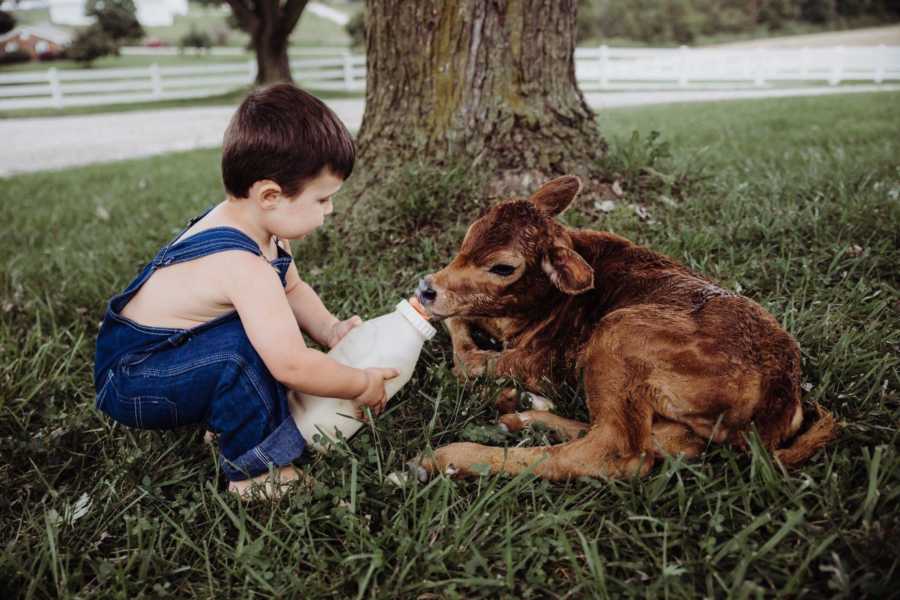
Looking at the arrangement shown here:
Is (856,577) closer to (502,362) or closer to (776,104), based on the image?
(502,362)

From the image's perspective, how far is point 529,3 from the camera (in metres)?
4.23

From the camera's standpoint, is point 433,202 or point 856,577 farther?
point 433,202

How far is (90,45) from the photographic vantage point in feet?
98.4

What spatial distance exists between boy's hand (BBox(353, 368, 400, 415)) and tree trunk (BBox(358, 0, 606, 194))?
214 cm

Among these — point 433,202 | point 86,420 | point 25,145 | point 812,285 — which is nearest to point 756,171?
point 812,285

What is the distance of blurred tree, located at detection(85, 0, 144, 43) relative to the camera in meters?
34.3

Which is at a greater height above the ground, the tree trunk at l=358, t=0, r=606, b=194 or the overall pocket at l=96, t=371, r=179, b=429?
the tree trunk at l=358, t=0, r=606, b=194

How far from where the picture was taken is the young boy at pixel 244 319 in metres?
2.41

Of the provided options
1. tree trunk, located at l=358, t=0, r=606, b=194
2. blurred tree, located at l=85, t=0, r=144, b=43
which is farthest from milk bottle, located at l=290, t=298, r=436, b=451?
blurred tree, located at l=85, t=0, r=144, b=43

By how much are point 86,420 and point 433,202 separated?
2.38 m

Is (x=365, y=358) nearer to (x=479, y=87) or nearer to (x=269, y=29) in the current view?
(x=479, y=87)

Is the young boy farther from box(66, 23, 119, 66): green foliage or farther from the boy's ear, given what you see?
box(66, 23, 119, 66): green foliage

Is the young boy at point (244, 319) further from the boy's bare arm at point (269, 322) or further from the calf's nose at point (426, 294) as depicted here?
the calf's nose at point (426, 294)

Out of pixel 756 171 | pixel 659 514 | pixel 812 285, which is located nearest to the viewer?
pixel 659 514
